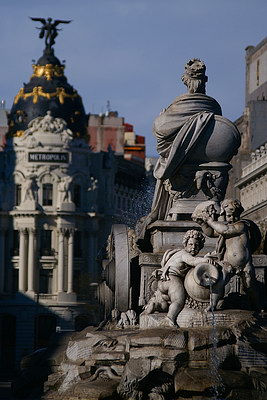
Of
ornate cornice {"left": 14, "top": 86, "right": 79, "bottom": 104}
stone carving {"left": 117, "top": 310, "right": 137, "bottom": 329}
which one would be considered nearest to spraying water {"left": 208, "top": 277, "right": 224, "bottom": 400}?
stone carving {"left": 117, "top": 310, "right": 137, "bottom": 329}

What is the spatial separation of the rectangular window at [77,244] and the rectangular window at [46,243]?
1.99m

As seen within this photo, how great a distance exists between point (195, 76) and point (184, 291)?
5.35 m

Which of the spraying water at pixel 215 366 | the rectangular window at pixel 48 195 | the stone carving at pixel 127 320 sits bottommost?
the spraying water at pixel 215 366

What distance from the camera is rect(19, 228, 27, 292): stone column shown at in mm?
136500

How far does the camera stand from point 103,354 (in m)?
26.6

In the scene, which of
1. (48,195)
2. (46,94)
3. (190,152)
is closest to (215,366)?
(190,152)

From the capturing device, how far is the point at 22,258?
451 feet

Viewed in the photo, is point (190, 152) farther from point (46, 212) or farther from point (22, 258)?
point (46, 212)

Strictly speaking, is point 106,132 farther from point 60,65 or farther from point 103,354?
point 103,354

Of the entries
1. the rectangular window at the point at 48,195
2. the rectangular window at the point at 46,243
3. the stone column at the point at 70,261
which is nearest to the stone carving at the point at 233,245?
the stone column at the point at 70,261

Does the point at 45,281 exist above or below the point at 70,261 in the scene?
below

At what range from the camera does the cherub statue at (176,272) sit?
27188 mm

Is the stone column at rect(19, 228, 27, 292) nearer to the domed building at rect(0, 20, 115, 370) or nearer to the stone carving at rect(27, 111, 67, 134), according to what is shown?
the domed building at rect(0, 20, 115, 370)

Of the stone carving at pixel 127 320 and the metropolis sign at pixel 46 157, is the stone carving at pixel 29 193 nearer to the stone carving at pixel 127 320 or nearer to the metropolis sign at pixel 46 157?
the metropolis sign at pixel 46 157
